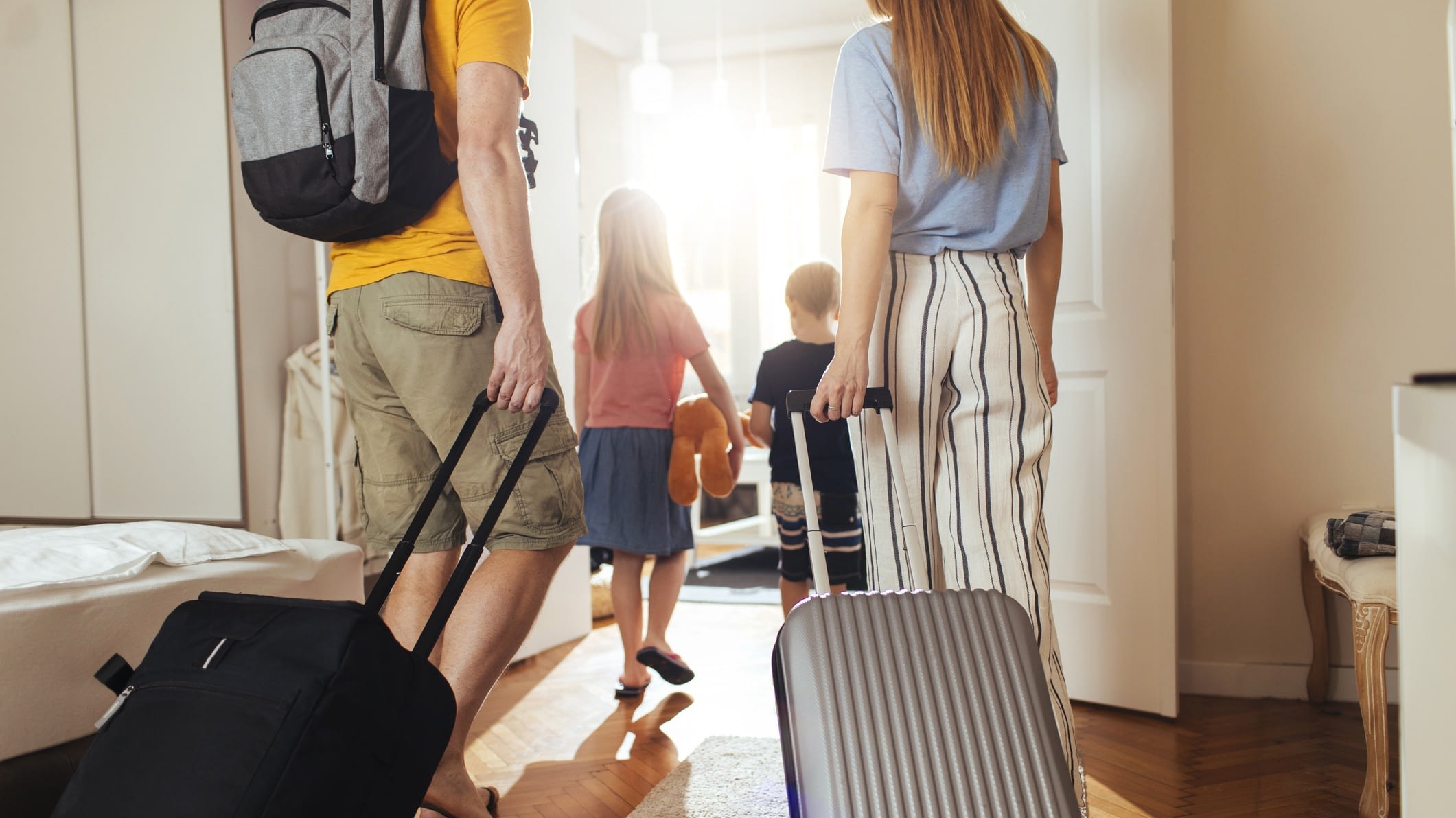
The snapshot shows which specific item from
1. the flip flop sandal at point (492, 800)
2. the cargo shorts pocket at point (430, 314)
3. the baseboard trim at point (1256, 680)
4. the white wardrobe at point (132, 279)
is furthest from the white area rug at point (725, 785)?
the white wardrobe at point (132, 279)

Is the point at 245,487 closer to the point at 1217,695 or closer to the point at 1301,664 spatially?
the point at 1217,695

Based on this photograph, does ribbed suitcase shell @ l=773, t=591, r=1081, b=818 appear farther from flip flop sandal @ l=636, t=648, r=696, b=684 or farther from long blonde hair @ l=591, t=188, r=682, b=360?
long blonde hair @ l=591, t=188, r=682, b=360

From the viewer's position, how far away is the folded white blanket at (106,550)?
4.35 feet

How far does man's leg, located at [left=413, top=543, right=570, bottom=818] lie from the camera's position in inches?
51.7

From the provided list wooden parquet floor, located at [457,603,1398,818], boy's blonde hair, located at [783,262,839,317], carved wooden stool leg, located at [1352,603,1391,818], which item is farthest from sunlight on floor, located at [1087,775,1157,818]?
boy's blonde hair, located at [783,262,839,317]

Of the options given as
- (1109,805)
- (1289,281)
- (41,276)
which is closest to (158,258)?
(41,276)

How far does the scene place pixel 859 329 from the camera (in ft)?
4.35

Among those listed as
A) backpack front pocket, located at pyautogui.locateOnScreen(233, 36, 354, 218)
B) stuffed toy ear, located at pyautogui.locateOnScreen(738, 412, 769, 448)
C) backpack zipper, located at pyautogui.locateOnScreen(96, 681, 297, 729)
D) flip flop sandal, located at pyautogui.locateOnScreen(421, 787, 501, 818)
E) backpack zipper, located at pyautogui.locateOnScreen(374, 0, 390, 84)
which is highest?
backpack zipper, located at pyautogui.locateOnScreen(374, 0, 390, 84)

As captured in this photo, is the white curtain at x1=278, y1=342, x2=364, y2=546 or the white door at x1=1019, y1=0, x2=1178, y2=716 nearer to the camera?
the white door at x1=1019, y1=0, x2=1178, y2=716

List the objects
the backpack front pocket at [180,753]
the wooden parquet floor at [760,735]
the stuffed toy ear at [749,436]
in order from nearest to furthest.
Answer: the backpack front pocket at [180,753], the wooden parquet floor at [760,735], the stuffed toy ear at [749,436]

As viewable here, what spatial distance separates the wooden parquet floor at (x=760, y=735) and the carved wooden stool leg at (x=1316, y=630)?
48 mm

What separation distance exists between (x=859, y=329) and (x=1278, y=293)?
5.14 feet

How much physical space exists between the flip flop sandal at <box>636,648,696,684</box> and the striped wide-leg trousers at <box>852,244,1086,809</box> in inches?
43.9

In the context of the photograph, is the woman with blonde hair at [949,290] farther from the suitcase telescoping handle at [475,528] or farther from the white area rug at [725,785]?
the white area rug at [725,785]
